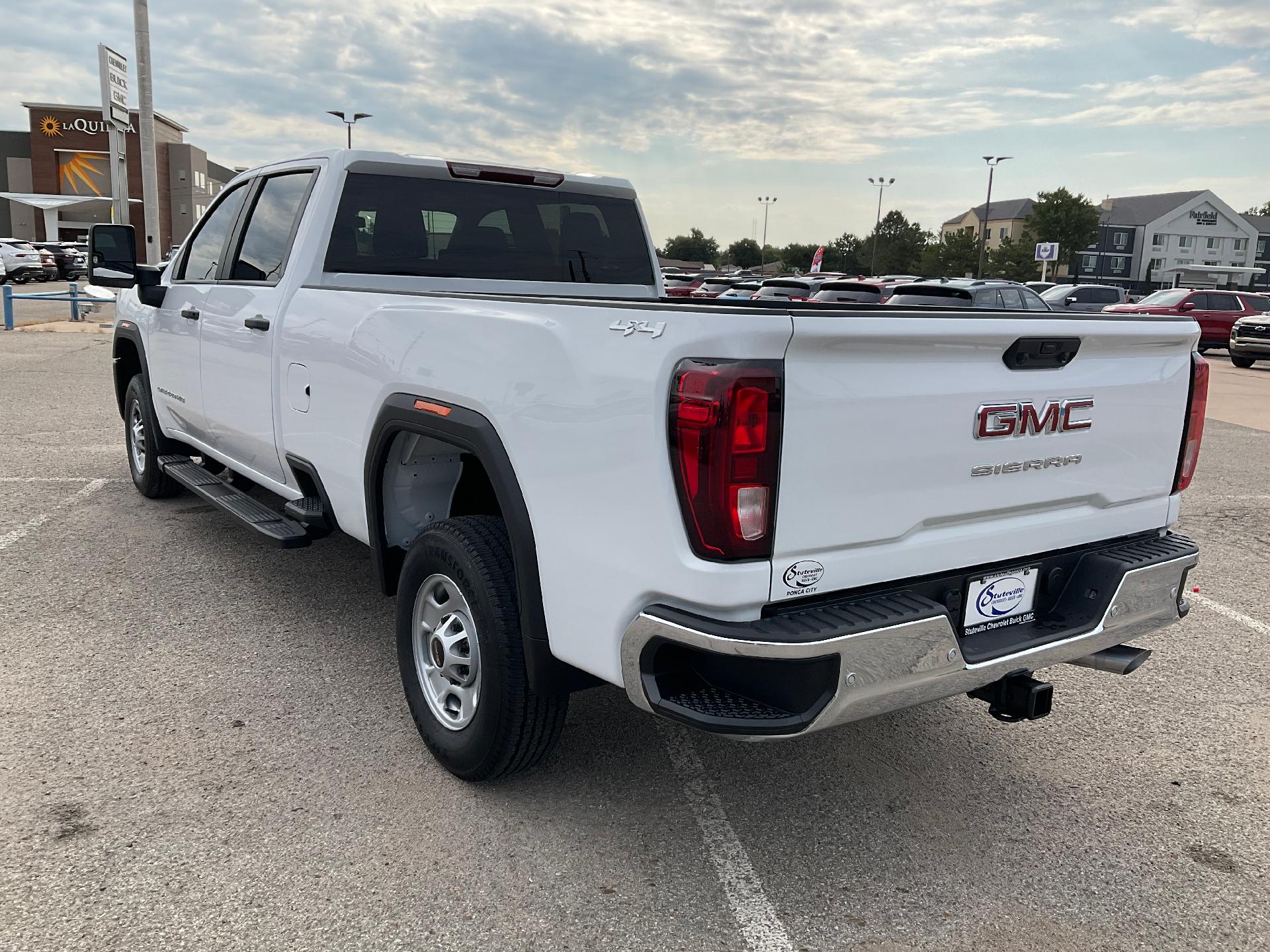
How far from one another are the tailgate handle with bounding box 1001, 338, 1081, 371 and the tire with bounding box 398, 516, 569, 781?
1.54 metres

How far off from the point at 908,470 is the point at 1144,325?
1058mm

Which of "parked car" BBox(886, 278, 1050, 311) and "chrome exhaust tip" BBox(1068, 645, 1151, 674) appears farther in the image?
"parked car" BBox(886, 278, 1050, 311)

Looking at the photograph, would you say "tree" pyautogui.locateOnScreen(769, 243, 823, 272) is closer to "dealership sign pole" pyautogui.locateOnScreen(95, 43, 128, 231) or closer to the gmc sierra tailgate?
"dealership sign pole" pyautogui.locateOnScreen(95, 43, 128, 231)

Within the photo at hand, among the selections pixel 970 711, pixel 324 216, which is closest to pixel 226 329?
pixel 324 216

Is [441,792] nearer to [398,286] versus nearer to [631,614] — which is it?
[631,614]

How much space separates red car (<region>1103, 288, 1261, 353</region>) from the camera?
23891mm

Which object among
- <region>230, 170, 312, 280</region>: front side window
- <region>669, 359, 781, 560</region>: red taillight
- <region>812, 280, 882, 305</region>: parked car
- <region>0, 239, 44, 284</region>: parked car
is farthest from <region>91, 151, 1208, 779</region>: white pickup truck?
<region>0, 239, 44, 284</region>: parked car

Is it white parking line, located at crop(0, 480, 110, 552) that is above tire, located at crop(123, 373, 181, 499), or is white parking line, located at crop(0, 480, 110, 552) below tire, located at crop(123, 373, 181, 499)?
Result: below

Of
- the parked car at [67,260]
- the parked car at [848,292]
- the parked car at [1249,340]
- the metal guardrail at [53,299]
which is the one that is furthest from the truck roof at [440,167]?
the parked car at [67,260]

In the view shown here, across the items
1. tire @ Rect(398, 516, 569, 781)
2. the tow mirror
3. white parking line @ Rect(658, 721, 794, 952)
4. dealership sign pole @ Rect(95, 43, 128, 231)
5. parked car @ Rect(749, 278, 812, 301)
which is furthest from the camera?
dealership sign pole @ Rect(95, 43, 128, 231)

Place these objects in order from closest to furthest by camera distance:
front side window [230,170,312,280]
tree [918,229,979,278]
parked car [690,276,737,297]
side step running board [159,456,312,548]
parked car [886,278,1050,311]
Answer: side step running board [159,456,312,548]
front side window [230,170,312,280]
parked car [886,278,1050,311]
parked car [690,276,737,297]
tree [918,229,979,278]

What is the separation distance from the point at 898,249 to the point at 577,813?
99.1 m

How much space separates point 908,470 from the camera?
8.37 feet

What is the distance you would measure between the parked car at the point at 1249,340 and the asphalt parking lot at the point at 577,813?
19118 mm
